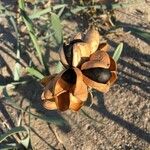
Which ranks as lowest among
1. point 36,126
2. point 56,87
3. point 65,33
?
point 36,126

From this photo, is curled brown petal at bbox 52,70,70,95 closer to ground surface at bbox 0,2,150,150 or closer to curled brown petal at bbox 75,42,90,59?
curled brown petal at bbox 75,42,90,59

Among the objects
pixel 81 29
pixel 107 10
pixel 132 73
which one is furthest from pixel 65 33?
pixel 132 73

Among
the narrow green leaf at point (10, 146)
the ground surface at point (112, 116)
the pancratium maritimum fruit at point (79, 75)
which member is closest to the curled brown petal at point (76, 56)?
the pancratium maritimum fruit at point (79, 75)

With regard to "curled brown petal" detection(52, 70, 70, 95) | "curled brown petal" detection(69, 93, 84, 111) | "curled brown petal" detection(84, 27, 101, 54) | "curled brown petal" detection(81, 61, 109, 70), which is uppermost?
"curled brown petal" detection(84, 27, 101, 54)

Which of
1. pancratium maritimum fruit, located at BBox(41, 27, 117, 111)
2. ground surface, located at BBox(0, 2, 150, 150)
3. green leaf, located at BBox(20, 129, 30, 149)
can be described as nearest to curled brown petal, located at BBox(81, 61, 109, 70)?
pancratium maritimum fruit, located at BBox(41, 27, 117, 111)

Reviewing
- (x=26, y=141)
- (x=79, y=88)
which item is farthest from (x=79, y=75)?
(x=26, y=141)

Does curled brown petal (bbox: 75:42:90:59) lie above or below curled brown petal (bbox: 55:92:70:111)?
above

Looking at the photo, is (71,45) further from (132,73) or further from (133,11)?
(133,11)

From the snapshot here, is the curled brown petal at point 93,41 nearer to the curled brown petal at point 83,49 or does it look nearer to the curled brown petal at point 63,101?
the curled brown petal at point 83,49

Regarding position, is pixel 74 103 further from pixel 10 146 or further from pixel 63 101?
pixel 10 146
